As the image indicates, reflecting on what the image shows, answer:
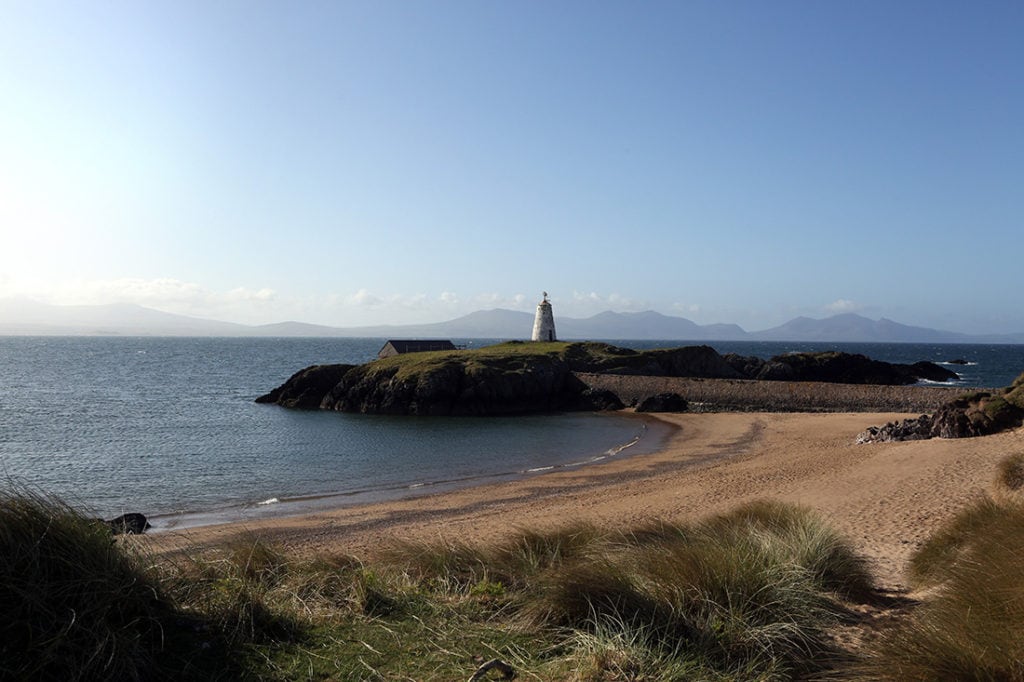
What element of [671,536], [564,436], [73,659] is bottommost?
[564,436]

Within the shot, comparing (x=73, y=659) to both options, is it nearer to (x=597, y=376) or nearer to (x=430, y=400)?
(x=430, y=400)

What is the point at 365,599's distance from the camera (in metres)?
6.20

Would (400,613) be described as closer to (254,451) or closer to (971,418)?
(971,418)

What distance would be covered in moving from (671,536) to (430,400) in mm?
38044

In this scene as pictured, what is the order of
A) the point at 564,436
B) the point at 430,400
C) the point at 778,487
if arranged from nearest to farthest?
the point at 778,487 → the point at 564,436 → the point at 430,400

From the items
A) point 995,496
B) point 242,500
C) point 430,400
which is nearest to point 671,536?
point 995,496

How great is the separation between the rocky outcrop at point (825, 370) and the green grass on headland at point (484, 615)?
5784cm

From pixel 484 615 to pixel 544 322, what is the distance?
225 feet

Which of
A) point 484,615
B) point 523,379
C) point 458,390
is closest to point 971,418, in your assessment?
point 484,615

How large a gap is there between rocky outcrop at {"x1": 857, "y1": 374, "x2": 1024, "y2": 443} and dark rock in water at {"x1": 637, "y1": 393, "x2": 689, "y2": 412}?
18975mm

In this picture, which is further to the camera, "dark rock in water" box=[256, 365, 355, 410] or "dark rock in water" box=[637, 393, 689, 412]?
"dark rock in water" box=[256, 365, 355, 410]

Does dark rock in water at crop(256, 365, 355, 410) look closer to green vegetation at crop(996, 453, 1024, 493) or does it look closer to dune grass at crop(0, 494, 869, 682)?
green vegetation at crop(996, 453, 1024, 493)

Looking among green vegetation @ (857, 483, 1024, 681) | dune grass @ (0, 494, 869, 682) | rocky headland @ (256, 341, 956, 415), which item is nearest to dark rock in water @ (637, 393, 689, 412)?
rocky headland @ (256, 341, 956, 415)

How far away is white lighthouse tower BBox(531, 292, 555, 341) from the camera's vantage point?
2911 inches
